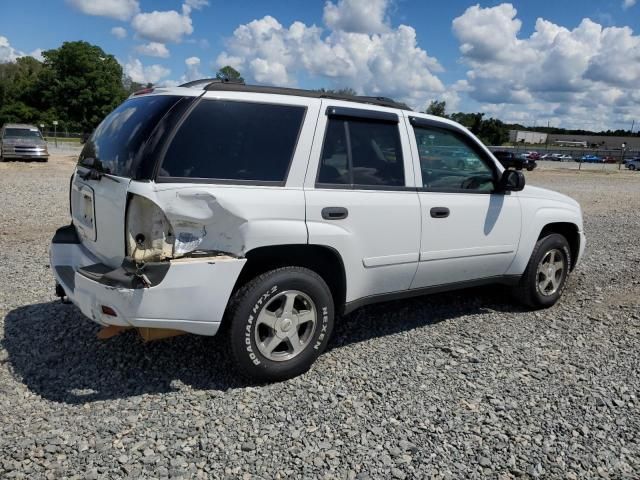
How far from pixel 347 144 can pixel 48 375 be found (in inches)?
100

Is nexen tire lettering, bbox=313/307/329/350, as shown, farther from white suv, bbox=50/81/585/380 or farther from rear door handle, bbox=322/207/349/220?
rear door handle, bbox=322/207/349/220

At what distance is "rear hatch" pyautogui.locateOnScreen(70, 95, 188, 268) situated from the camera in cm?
324

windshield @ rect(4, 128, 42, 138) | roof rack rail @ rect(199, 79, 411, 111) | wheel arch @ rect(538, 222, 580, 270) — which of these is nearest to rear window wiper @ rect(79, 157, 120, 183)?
roof rack rail @ rect(199, 79, 411, 111)

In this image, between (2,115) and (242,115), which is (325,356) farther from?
(2,115)

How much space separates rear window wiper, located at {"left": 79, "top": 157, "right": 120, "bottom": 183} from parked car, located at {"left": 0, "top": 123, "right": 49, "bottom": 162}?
2306cm

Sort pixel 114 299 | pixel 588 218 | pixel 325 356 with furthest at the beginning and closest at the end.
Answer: pixel 588 218 → pixel 325 356 → pixel 114 299

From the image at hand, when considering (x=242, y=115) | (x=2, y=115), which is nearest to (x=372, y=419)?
(x=242, y=115)

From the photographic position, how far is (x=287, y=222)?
3.42m

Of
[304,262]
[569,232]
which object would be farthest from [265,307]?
[569,232]

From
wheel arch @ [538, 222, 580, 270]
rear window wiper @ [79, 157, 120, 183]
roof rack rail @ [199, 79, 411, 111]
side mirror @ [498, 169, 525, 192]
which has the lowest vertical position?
wheel arch @ [538, 222, 580, 270]

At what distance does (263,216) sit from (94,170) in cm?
121

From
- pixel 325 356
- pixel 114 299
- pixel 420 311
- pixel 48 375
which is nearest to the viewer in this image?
pixel 114 299

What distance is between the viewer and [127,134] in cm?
347

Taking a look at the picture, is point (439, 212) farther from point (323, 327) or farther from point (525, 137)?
point (525, 137)
